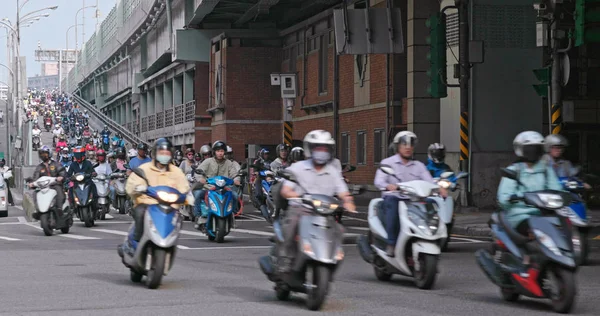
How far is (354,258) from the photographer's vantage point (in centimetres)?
1722

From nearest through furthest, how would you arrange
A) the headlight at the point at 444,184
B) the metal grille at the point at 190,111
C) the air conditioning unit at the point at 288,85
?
the headlight at the point at 444,184 → the air conditioning unit at the point at 288,85 → the metal grille at the point at 190,111

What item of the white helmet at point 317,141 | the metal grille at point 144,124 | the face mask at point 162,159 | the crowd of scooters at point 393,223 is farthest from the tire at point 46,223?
the metal grille at point 144,124

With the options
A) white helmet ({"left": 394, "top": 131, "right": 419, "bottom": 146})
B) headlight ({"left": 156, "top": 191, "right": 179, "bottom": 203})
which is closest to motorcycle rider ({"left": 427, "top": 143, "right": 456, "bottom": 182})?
white helmet ({"left": 394, "top": 131, "right": 419, "bottom": 146})

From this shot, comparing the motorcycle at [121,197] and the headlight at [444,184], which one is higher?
the headlight at [444,184]

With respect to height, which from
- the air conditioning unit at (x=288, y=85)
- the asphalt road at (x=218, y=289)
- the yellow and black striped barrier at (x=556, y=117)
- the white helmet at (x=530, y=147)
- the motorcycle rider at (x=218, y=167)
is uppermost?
the air conditioning unit at (x=288, y=85)

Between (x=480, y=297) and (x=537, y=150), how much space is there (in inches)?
62.2

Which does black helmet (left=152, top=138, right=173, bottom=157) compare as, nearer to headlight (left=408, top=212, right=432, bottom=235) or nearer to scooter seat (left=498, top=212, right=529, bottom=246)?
headlight (left=408, top=212, right=432, bottom=235)

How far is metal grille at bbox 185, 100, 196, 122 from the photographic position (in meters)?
58.4

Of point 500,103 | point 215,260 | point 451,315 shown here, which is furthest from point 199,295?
point 500,103

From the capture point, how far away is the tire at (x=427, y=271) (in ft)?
41.8

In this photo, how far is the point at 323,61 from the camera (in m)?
44.0

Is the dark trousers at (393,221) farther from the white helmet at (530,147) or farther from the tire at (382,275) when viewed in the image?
the white helmet at (530,147)

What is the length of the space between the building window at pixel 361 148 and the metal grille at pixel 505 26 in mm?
10084

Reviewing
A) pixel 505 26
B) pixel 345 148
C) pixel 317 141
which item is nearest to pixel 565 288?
pixel 317 141
